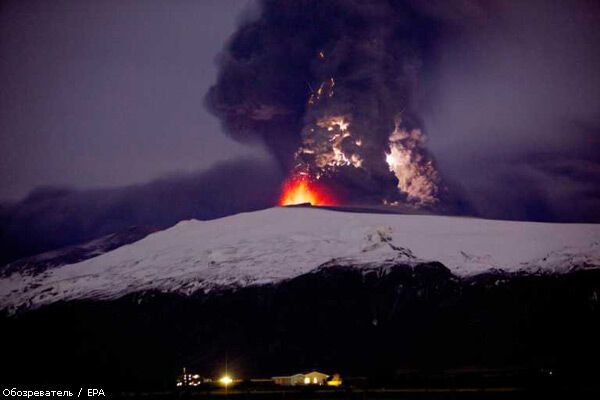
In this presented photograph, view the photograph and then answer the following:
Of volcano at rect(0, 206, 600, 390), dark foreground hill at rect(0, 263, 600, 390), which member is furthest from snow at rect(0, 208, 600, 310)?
dark foreground hill at rect(0, 263, 600, 390)

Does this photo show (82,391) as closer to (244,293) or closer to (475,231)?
(244,293)

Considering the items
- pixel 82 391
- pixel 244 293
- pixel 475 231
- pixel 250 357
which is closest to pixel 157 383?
pixel 82 391

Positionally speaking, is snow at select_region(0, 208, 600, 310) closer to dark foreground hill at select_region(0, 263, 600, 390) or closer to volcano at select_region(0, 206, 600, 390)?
volcano at select_region(0, 206, 600, 390)

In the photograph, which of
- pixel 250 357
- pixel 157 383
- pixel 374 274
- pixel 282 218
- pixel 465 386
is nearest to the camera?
pixel 465 386

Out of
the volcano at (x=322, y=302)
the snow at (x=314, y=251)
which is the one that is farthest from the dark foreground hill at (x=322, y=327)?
the snow at (x=314, y=251)

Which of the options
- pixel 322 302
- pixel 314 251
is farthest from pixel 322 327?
pixel 314 251

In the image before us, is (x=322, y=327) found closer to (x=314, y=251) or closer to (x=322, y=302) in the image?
(x=322, y=302)
